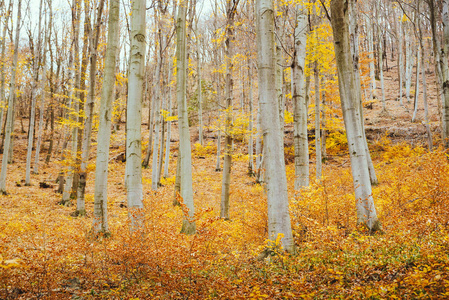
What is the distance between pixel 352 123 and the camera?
5.16 metres

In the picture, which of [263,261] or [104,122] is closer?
[263,261]

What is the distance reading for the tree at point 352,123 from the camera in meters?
5.03

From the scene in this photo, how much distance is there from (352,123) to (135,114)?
4.29m

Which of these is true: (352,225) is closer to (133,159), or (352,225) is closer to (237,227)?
(237,227)

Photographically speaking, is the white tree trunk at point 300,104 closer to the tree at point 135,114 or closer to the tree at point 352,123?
the tree at point 352,123

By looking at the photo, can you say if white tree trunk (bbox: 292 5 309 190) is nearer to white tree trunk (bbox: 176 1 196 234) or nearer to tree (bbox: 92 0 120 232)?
white tree trunk (bbox: 176 1 196 234)

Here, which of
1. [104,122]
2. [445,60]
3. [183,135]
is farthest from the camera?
[445,60]

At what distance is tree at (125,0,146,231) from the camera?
16.8 ft

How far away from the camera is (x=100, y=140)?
670cm

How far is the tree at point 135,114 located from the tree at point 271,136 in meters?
2.55

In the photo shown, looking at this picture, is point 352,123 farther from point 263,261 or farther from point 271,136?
point 263,261

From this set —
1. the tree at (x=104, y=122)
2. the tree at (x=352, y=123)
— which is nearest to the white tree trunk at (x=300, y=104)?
the tree at (x=352, y=123)

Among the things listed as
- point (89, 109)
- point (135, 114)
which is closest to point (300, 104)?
point (135, 114)

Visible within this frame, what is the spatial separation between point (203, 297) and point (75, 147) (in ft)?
32.8
